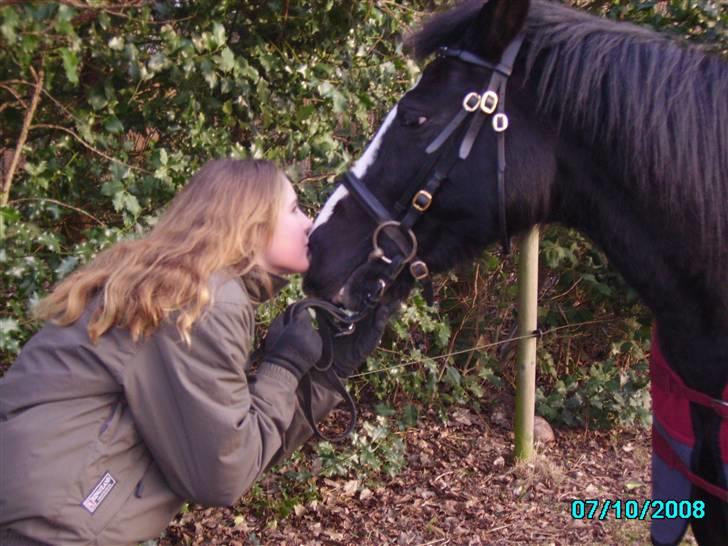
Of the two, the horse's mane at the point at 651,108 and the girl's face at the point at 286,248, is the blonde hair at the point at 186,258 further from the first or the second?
the horse's mane at the point at 651,108

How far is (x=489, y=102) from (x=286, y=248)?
70 centimetres

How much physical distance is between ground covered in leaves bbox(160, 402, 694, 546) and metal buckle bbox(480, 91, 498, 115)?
2436mm

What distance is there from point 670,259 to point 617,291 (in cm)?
290

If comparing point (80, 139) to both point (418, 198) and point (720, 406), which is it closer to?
point (418, 198)

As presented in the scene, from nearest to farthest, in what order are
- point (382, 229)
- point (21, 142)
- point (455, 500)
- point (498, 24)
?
point (498, 24) < point (382, 229) < point (21, 142) < point (455, 500)

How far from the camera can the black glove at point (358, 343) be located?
6.62ft

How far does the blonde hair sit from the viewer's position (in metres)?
1.69

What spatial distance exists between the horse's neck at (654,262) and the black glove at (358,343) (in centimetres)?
62

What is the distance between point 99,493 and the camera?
166cm

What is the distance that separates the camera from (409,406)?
3.94 m

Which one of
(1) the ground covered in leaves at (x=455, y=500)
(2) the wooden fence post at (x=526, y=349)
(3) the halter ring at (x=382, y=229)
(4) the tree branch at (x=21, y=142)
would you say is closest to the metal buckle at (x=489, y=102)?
(3) the halter ring at (x=382, y=229)

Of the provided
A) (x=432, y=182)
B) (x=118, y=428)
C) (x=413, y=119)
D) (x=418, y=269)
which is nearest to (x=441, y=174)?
(x=432, y=182)

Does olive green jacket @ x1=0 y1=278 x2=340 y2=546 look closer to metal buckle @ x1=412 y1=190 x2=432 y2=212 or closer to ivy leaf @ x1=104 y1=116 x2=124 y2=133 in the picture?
metal buckle @ x1=412 y1=190 x2=432 y2=212

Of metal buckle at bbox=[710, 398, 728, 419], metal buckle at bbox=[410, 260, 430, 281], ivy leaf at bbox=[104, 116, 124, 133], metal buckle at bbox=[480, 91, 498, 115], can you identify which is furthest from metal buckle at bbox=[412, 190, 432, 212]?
ivy leaf at bbox=[104, 116, 124, 133]
